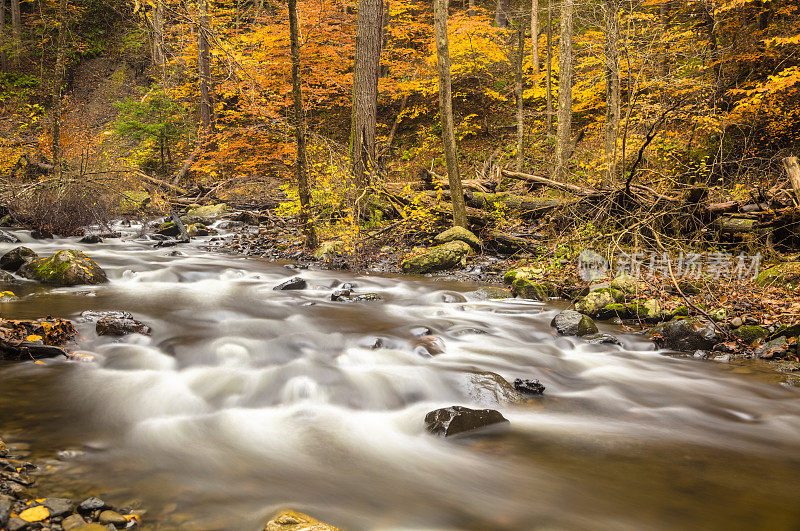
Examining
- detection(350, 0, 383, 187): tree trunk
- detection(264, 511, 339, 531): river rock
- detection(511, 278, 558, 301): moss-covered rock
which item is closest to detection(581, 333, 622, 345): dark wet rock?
detection(511, 278, 558, 301): moss-covered rock

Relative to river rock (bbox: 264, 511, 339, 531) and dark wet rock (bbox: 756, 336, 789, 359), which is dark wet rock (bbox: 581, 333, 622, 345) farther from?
river rock (bbox: 264, 511, 339, 531)

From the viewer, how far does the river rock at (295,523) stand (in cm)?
253

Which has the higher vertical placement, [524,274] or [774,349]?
[524,274]

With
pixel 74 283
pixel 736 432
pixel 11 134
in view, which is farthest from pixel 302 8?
pixel 736 432

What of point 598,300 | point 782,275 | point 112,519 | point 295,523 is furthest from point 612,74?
point 112,519

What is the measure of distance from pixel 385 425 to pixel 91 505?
2317 millimetres

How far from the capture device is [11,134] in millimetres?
13789

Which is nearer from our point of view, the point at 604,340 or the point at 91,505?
the point at 91,505

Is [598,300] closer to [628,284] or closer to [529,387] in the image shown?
[628,284]

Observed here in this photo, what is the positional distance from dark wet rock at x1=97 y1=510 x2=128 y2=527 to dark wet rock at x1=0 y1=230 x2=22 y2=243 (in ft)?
35.3

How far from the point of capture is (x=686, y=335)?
6.09 m

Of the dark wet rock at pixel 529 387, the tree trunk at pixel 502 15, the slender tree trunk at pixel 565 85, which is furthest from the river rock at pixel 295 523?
the tree trunk at pixel 502 15

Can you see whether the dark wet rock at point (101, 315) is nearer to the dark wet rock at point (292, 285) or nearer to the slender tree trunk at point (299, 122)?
the dark wet rock at point (292, 285)

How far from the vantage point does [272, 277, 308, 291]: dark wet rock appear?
860cm
